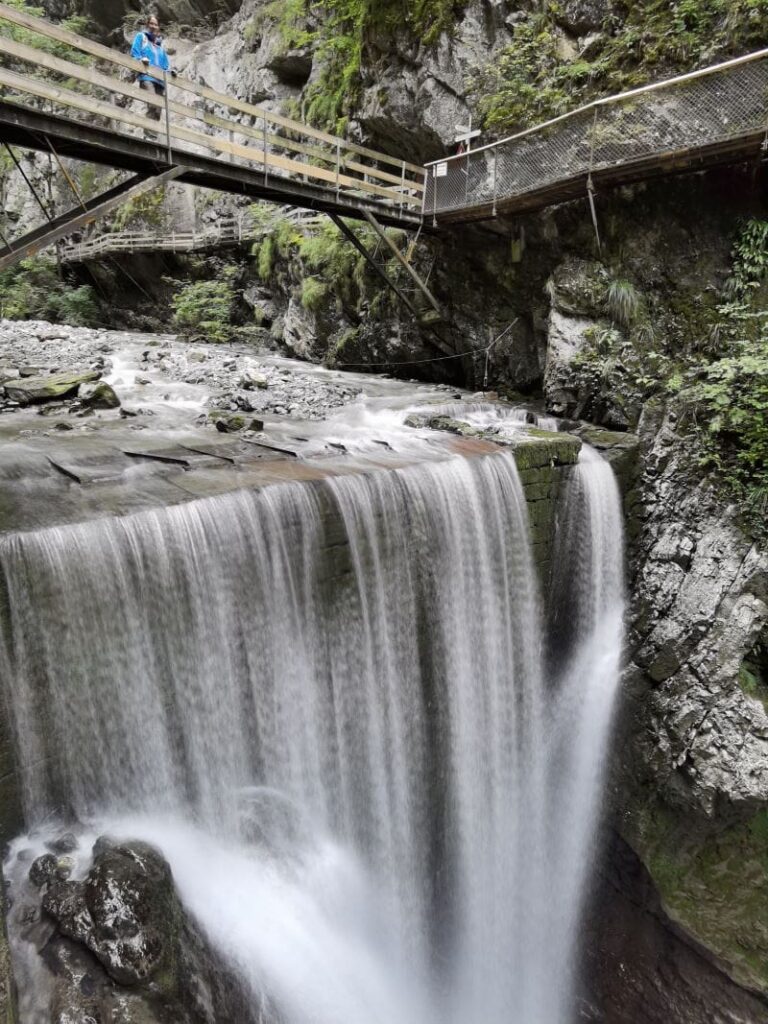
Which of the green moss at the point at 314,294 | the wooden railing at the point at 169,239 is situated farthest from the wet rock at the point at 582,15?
the wooden railing at the point at 169,239

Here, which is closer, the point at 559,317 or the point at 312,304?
the point at 559,317

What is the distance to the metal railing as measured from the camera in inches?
264

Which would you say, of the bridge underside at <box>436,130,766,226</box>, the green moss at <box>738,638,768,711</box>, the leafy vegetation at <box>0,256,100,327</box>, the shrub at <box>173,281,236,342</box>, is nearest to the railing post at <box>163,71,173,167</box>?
the bridge underside at <box>436,130,766,226</box>

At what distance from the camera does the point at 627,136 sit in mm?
7488

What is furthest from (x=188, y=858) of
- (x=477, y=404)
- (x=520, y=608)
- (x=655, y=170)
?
(x=655, y=170)

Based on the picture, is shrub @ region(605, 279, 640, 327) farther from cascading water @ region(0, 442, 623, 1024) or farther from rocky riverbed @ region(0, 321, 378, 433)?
rocky riverbed @ region(0, 321, 378, 433)

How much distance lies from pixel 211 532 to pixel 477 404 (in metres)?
5.59

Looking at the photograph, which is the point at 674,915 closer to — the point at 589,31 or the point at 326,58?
the point at 589,31

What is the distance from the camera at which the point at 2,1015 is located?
8.44 ft

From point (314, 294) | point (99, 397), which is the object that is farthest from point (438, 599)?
point (314, 294)

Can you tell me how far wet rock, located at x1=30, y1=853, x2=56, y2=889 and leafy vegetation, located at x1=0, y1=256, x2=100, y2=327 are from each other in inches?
783

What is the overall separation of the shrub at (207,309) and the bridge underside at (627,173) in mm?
9118

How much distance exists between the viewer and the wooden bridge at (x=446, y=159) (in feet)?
19.9

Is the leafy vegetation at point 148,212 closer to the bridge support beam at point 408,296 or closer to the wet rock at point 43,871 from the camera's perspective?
the bridge support beam at point 408,296
